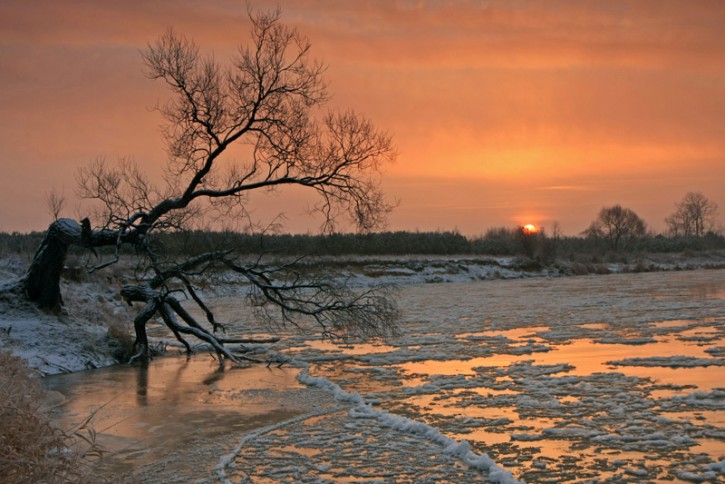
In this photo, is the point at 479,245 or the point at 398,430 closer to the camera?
the point at 398,430

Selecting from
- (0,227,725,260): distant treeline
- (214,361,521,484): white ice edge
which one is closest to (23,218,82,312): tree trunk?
(214,361,521,484): white ice edge

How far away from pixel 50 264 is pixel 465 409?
10.5m

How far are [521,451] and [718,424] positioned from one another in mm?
2511

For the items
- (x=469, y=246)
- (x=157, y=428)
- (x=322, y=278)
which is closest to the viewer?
(x=157, y=428)

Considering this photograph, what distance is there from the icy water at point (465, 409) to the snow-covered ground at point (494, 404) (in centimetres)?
3

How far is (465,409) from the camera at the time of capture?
9711mm

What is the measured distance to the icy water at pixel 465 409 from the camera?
7203 mm

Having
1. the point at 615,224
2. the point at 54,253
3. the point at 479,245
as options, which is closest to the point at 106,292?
the point at 54,253

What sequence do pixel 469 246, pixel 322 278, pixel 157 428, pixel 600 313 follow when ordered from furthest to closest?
pixel 469 246
pixel 600 313
pixel 322 278
pixel 157 428

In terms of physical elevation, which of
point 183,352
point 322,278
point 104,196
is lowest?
point 183,352

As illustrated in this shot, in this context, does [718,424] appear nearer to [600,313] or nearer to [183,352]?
[183,352]

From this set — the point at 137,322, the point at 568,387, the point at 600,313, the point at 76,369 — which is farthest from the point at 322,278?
the point at 600,313

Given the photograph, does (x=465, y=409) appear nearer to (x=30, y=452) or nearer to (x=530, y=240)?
(x=30, y=452)

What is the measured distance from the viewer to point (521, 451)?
7.57 m
